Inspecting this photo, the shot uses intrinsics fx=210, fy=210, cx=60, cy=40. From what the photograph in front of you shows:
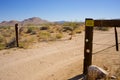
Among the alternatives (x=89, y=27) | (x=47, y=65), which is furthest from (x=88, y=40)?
(x=47, y=65)

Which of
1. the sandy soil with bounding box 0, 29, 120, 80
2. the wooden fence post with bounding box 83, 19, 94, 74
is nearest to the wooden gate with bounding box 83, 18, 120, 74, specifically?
the wooden fence post with bounding box 83, 19, 94, 74

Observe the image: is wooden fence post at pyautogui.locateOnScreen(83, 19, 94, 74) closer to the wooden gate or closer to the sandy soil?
the wooden gate

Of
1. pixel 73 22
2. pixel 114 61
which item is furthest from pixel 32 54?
pixel 73 22

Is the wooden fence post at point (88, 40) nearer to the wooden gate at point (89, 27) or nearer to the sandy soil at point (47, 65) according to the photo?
the wooden gate at point (89, 27)

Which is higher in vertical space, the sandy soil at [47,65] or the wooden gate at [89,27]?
the wooden gate at [89,27]

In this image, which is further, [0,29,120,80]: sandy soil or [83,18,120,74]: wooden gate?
[0,29,120,80]: sandy soil

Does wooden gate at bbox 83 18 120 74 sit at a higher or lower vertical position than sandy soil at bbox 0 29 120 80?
higher

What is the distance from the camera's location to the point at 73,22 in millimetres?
36438

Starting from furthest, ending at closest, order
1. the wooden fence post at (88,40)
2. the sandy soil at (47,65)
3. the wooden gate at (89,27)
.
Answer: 1. the sandy soil at (47,65)
2. the wooden fence post at (88,40)
3. the wooden gate at (89,27)

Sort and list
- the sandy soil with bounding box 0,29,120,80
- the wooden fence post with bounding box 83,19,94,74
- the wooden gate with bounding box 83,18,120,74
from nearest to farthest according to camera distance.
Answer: the wooden gate with bounding box 83,18,120,74 < the wooden fence post with bounding box 83,19,94,74 < the sandy soil with bounding box 0,29,120,80

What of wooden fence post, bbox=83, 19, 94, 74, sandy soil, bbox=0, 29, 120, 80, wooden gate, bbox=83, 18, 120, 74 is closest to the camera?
wooden gate, bbox=83, 18, 120, 74

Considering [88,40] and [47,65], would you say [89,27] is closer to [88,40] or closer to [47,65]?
[88,40]

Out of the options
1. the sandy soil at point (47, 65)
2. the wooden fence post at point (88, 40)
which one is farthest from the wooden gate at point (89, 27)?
the sandy soil at point (47, 65)

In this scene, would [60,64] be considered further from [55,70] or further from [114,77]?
[114,77]
